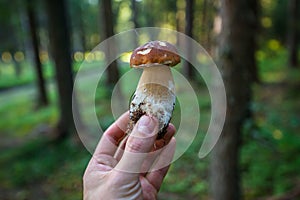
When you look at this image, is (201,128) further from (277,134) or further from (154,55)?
(154,55)

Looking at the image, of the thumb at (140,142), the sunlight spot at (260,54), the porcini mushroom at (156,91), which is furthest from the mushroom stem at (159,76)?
the sunlight spot at (260,54)

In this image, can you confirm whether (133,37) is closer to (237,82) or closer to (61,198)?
(237,82)

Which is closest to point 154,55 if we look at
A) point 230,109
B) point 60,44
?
point 230,109

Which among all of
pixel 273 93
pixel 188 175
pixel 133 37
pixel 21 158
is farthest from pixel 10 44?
pixel 133 37

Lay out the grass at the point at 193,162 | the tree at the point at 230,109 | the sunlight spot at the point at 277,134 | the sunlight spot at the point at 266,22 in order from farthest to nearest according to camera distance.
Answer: the sunlight spot at the point at 266,22 < the sunlight spot at the point at 277,134 < the grass at the point at 193,162 < the tree at the point at 230,109

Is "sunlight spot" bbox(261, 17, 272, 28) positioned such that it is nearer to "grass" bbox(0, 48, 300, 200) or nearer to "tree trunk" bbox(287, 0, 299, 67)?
"tree trunk" bbox(287, 0, 299, 67)

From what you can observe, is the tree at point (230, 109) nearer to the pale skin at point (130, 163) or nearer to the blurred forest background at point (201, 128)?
the blurred forest background at point (201, 128)

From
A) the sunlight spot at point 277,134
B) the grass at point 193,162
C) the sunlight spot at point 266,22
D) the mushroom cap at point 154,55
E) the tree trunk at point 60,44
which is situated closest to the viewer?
the mushroom cap at point 154,55

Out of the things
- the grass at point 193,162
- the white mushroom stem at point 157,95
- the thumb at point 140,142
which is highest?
the white mushroom stem at point 157,95
